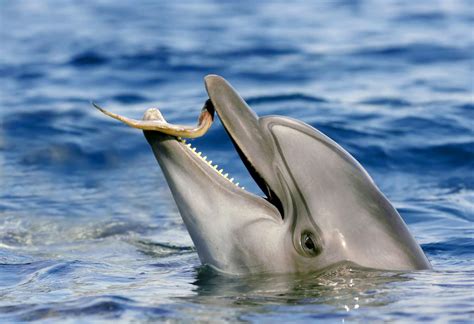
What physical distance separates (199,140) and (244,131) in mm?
7300

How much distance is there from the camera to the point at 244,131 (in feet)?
23.5

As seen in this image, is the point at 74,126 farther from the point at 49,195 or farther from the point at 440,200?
the point at 440,200

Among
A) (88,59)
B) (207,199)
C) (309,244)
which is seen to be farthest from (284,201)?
(88,59)

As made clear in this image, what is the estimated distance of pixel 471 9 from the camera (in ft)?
88.5

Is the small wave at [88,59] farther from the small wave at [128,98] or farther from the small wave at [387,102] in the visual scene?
the small wave at [387,102]

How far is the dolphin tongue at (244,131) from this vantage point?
23.4 feet

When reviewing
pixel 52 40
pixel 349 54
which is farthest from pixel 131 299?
pixel 52 40

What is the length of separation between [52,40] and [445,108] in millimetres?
9621

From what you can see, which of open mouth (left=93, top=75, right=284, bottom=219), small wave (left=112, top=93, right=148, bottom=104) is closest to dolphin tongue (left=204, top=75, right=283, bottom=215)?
open mouth (left=93, top=75, right=284, bottom=219)

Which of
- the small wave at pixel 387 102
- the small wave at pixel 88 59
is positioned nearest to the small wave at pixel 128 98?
the small wave at pixel 88 59

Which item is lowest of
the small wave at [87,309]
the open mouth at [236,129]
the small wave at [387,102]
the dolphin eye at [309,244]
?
the small wave at [87,309]

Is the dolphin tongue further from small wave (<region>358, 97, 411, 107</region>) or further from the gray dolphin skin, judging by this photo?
small wave (<region>358, 97, 411, 107</region>)

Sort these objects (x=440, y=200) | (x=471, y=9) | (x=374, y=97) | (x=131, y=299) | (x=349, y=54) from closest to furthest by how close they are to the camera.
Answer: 1. (x=131, y=299)
2. (x=440, y=200)
3. (x=374, y=97)
4. (x=349, y=54)
5. (x=471, y=9)

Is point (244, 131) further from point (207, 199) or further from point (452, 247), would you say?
point (452, 247)
